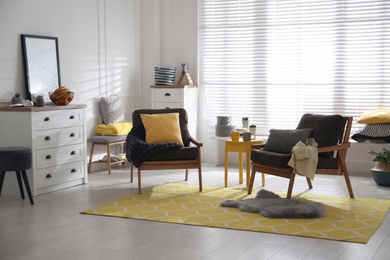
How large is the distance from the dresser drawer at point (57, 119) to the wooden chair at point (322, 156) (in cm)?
188

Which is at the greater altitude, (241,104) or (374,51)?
(374,51)

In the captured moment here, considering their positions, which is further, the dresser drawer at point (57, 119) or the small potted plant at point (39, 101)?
the small potted plant at point (39, 101)

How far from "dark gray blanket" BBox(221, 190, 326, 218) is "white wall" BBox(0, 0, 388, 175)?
2.29 m

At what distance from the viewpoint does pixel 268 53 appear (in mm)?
7449

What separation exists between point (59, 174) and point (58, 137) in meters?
0.37

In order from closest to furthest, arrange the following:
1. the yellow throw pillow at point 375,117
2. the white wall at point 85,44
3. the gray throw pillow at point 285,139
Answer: the gray throw pillow at point 285,139, the white wall at point 85,44, the yellow throw pillow at point 375,117

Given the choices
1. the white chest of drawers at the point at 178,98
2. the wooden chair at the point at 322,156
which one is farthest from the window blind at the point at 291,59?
the wooden chair at the point at 322,156

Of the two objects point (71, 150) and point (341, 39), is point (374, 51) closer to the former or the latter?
point (341, 39)

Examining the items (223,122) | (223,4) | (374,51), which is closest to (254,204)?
(223,122)

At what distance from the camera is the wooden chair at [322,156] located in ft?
16.8

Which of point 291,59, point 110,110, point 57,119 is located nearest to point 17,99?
point 57,119

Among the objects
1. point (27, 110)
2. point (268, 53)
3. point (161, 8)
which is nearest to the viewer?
point (27, 110)

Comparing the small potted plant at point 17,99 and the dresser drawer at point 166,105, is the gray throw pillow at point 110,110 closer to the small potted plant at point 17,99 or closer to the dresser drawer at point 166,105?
the dresser drawer at point 166,105

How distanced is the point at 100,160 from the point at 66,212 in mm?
2235
